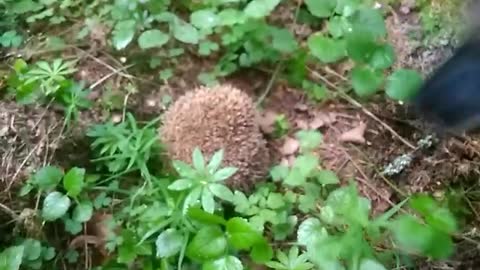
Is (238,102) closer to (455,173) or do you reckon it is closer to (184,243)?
(184,243)

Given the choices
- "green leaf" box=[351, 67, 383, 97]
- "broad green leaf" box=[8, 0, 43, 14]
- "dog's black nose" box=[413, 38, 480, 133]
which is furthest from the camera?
"broad green leaf" box=[8, 0, 43, 14]

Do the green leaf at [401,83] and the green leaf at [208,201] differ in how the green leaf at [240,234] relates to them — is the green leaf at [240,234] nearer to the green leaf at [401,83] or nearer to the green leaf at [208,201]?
the green leaf at [208,201]

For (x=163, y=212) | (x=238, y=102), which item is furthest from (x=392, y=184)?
(x=163, y=212)

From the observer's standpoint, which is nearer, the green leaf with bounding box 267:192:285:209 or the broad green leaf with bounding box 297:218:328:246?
the broad green leaf with bounding box 297:218:328:246

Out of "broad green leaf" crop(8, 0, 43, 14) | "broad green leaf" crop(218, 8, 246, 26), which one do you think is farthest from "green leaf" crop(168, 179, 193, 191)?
"broad green leaf" crop(8, 0, 43, 14)

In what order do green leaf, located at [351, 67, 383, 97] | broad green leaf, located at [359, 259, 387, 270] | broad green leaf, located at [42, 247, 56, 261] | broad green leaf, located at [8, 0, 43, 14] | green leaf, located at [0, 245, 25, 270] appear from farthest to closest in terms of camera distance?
1. broad green leaf, located at [8, 0, 43, 14]
2. green leaf, located at [351, 67, 383, 97]
3. broad green leaf, located at [42, 247, 56, 261]
4. green leaf, located at [0, 245, 25, 270]
5. broad green leaf, located at [359, 259, 387, 270]

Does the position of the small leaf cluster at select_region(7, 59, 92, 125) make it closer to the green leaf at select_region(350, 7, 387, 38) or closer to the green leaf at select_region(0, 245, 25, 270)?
the green leaf at select_region(0, 245, 25, 270)

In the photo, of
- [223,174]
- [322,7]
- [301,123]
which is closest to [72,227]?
[223,174]
